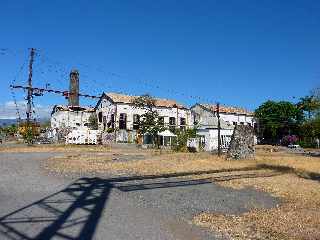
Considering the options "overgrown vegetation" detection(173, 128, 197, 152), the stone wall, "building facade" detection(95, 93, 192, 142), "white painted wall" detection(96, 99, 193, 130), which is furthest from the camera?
"white painted wall" detection(96, 99, 193, 130)

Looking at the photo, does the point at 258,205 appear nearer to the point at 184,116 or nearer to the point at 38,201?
the point at 38,201

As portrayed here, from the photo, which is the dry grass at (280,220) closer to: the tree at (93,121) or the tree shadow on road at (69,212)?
the tree shadow on road at (69,212)

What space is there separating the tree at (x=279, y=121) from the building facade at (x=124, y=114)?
1811cm

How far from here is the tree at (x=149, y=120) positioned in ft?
164

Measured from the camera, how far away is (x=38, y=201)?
11.1 meters

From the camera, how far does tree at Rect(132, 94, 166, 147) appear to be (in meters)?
49.8

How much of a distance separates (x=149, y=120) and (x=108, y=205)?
4113cm

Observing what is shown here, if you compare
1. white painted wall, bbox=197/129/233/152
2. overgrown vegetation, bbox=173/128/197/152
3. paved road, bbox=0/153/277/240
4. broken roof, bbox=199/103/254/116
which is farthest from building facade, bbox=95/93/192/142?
paved road, bbox=0/153/277/240

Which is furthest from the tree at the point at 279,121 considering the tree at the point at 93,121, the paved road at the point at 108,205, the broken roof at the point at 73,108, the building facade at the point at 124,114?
the paved road at the point at 108,205

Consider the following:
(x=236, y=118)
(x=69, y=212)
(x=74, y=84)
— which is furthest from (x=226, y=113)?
(x=69, y=212)

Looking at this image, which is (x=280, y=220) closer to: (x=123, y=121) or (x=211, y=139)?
(x=211, y=139)

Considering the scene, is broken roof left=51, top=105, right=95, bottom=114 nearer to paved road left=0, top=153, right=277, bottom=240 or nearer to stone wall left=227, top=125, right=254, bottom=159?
stone wall left=227, top=125, right=254, bottom=159

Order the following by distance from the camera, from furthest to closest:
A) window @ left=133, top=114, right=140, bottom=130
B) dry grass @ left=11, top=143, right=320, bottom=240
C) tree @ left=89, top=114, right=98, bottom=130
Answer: tree @ left=89, top=114, right=98, bottom=130
window @ left=133, top=114, right=140, bottom=130
dry grass @ left=11, top=143, right=320, bottom=240

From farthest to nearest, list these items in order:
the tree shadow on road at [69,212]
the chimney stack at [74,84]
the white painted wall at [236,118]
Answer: the white painted wall at [236,118], the chimney stack at [74,84], the tree shadow on road at [69,212]
